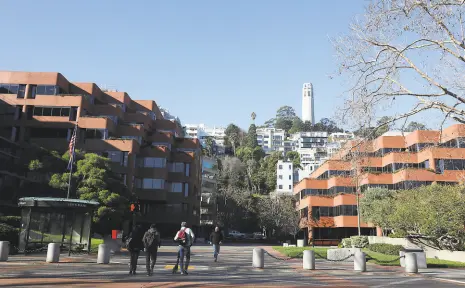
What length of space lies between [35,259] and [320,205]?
46.7 meters

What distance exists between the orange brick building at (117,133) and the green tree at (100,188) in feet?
33.4

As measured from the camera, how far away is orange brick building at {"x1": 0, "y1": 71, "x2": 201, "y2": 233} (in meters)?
49.0

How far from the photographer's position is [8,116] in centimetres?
4816

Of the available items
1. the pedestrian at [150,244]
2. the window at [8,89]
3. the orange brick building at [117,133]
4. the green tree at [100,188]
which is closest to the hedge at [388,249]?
the pedestrian at [150,244]

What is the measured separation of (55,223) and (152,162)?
3420cm

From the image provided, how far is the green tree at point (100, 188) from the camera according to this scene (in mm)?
33219

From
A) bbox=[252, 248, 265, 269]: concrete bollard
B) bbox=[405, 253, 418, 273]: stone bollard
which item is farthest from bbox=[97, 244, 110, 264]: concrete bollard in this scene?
bbox=[405, 253, 418, 273]: stone bollard

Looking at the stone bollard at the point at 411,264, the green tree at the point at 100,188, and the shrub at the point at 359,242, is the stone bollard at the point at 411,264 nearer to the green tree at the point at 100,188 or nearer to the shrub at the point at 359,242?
the shrub at the point at 359,242

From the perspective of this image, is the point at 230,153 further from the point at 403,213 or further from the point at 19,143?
the point at 403,213

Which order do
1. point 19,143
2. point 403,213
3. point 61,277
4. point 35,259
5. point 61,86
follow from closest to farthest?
point 61,277 < point 35,259 < point 403,213 < point 19,143 < point 61,86

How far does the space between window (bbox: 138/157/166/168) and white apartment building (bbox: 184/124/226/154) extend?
9248 cm

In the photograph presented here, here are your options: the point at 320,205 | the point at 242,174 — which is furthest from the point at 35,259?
the point at 242,174

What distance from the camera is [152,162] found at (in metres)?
56.7

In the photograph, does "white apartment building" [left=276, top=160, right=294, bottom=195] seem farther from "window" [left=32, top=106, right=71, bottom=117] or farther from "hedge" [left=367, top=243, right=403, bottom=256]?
"hedge" [left=367, top=243, right=403, bottom=256]
